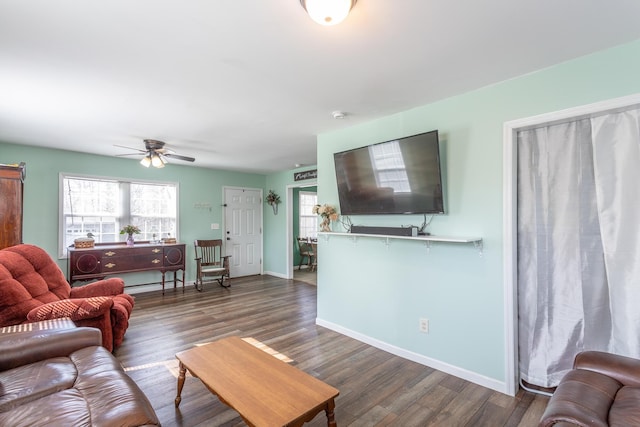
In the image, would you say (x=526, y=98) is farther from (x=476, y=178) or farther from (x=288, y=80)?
(x=288, y=80)

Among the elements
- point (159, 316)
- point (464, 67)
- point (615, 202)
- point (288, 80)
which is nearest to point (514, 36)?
point (464, 67)

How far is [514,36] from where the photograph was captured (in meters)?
1.74

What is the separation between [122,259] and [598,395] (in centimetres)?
555

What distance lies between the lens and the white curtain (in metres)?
1.92

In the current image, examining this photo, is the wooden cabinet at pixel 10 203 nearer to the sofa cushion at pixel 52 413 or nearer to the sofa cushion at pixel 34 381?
the sofa cushion at pixel 34 381

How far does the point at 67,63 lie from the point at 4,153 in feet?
11.0

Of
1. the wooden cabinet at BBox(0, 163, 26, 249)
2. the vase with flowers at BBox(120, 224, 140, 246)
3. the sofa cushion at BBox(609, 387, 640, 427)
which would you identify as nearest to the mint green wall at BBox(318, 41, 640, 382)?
the sofa cushion at BBox(609, 387, 640, 427)

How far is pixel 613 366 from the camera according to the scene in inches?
62.9

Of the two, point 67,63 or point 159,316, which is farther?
point 159,316

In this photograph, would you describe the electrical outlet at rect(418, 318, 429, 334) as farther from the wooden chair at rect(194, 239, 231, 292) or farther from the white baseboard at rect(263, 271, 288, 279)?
the white baseboard at rect(263, 271, 288, 279)

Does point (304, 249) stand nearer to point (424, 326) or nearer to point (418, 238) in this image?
point (424, 326)

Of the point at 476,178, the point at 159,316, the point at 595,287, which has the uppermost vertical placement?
the point at 476,178

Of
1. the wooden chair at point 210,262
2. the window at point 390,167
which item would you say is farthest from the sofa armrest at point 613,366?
the wooden chair at point 210,262

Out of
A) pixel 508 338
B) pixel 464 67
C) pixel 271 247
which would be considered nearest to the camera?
pixel 464 67
